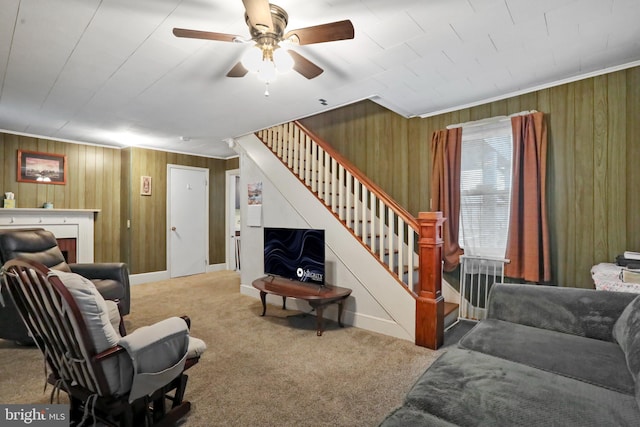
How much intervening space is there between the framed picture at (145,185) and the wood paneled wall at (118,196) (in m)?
0.06

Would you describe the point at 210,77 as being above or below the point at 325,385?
above

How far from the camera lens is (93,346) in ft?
4.52

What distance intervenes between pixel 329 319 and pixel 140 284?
3489 mm

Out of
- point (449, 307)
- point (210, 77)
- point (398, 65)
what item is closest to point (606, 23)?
point (398, 65)

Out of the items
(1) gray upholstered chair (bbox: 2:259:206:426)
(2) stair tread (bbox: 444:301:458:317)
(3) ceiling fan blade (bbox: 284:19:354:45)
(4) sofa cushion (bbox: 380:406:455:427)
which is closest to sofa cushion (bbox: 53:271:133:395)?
(1) gray upholstered chair (bbox: 2:259:206:426)

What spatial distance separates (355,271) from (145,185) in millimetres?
4061

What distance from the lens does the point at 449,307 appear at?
10.8 feet

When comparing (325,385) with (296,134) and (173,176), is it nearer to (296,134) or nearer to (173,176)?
(296,134)

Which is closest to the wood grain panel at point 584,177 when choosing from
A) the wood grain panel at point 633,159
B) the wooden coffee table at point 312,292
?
the wood grain panel at point 633,159

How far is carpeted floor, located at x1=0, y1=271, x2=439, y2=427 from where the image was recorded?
1.85m

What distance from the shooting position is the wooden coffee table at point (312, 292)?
298 cm

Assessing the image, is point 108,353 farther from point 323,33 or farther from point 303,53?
point 303,53

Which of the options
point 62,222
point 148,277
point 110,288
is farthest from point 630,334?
point 62,222

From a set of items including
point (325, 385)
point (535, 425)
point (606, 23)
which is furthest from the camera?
point (325, 385)
